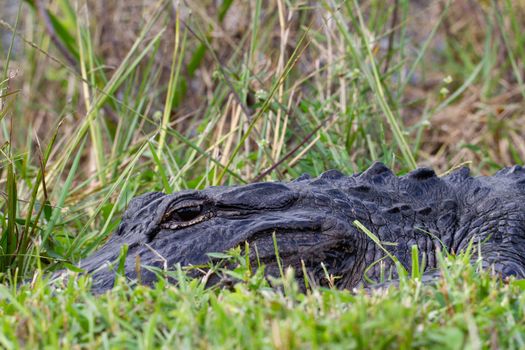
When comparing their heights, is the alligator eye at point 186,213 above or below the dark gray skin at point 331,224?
above

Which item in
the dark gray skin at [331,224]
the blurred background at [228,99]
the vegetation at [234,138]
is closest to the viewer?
the vegetation at [234,138]

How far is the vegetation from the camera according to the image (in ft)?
6.20

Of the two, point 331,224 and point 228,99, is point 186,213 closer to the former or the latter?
point 331,224

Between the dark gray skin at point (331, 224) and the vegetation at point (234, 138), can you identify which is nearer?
the vegetation at point (234, 138)

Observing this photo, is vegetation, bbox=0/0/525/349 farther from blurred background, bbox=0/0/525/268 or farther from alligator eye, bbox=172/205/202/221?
alligator eye, bbox=172/205/202/221

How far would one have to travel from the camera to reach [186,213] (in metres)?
2.99

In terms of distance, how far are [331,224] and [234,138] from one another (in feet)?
6.23

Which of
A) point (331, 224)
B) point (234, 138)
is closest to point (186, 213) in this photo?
point (331, 224)

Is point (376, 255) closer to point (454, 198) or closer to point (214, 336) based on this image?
point (454, 198)

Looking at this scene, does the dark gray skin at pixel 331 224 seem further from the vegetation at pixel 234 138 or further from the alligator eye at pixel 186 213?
the vegetation at pixel 234 138

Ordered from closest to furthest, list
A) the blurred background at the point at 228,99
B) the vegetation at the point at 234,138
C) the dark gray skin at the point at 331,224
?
the vegetation at the point at 234,138 → the dark gray skin at the point at 331,224 → the blurred background at the point at 228,99

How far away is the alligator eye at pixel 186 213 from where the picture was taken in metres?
2.98

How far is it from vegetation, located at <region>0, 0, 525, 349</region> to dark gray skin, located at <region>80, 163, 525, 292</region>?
21cm

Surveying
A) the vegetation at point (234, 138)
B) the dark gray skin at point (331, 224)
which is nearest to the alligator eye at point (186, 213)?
the dark gray skin at point (331, 224)
